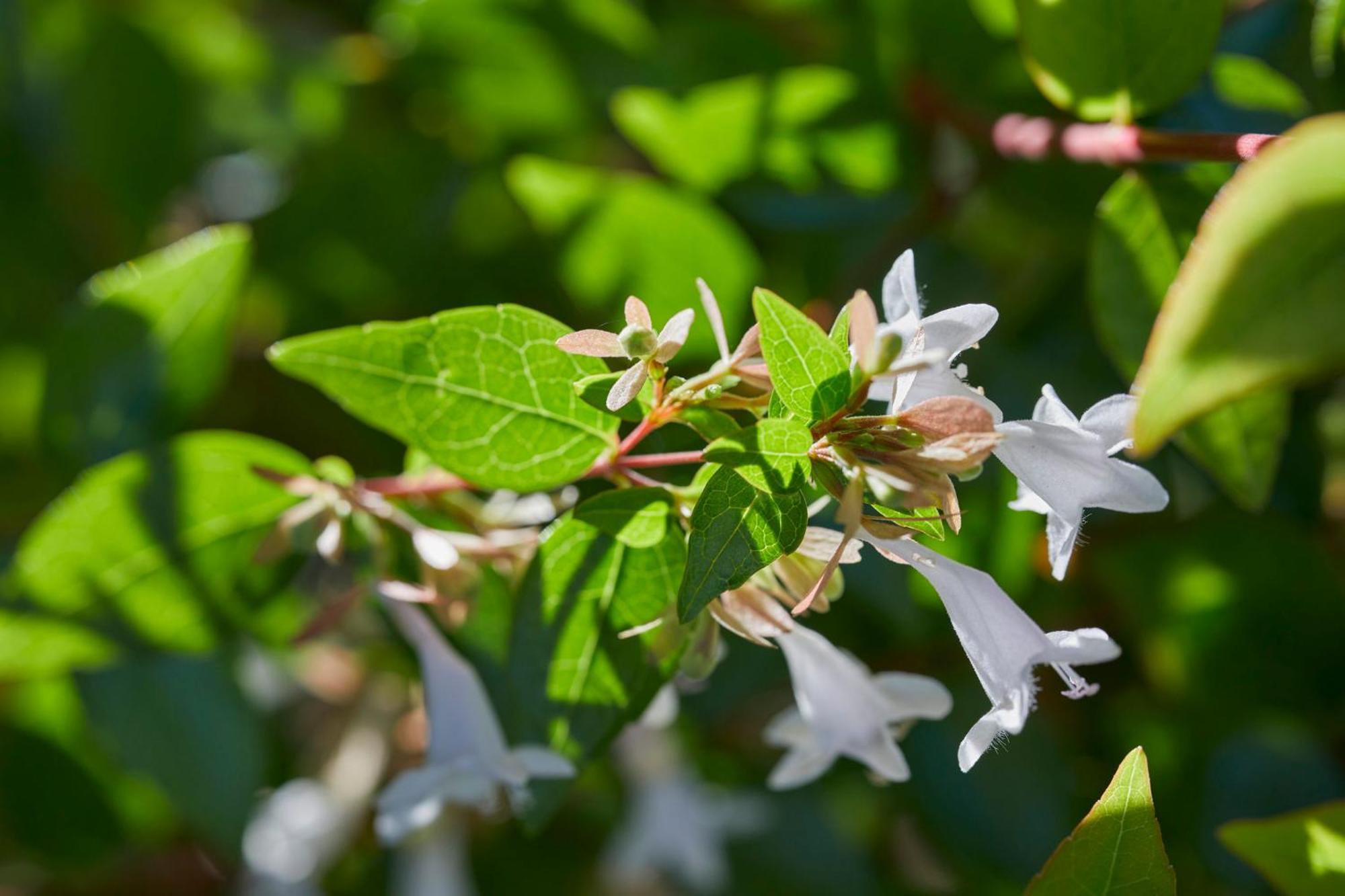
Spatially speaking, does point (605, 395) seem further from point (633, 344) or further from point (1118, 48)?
point (1118, 48)

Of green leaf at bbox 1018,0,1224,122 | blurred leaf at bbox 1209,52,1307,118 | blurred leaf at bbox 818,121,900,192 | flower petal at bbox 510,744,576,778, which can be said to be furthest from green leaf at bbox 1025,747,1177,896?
blurred leaf at bbox 818,121,900,192

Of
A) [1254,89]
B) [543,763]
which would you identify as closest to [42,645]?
[543,763]

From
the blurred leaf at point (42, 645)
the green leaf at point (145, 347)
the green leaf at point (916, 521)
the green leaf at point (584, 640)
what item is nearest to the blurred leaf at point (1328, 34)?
the green leaf at point (916, 521)

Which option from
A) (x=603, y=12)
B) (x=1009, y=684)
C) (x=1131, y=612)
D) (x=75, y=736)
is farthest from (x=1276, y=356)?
(x=75, y=736)

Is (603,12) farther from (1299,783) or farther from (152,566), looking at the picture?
→ (1299,783)

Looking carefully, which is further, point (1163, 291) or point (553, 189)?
point (553, 189)

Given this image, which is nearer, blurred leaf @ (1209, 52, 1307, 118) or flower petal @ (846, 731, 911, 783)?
flower petal @ (846, 731, 911, 783)

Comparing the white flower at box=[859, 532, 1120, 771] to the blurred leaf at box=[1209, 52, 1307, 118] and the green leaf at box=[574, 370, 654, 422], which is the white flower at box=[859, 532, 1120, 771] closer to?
the green leaf at box=[574, 370, 654, 422]
